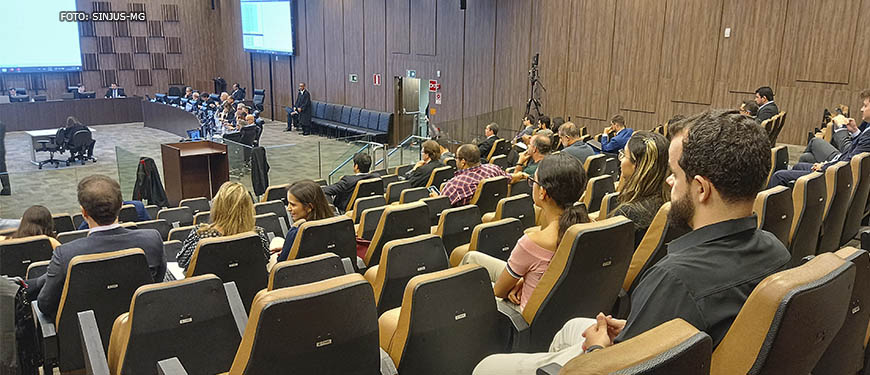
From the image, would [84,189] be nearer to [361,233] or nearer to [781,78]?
[361,233]

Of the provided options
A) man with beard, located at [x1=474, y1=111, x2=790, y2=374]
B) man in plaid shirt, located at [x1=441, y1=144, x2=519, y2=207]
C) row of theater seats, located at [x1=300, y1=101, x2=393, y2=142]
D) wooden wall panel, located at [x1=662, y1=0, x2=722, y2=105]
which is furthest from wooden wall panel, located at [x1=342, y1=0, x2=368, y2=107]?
man with beard, located at [x1=474, y1=111, x2=790, y2=374]

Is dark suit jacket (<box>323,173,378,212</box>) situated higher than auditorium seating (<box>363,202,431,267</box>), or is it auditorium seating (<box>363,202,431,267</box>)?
auditorium seating (<box>363,202,431,267</box>)

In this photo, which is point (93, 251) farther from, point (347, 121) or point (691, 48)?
point (347, 121)

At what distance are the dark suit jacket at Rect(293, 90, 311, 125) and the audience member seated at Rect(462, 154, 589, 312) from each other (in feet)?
49.8

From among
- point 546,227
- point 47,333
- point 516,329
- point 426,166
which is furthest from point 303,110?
point 516,329

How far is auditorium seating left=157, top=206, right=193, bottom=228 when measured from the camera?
5.75 metres

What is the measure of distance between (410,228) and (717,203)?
254cm

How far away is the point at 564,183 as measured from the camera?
2.68 m

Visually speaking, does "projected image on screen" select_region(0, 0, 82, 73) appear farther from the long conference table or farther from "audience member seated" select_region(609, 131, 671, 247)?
"audience member seated" select_region(609, 131, 671, 247)

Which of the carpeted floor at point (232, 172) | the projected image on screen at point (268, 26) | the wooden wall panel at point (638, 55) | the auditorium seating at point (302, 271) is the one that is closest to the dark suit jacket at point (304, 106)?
the projected image on screen at point (268, 26)

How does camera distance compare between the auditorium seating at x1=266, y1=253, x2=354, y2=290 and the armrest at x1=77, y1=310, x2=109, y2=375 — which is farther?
the auditorium seating at x1=266, y1=253, x2=354, y2=290

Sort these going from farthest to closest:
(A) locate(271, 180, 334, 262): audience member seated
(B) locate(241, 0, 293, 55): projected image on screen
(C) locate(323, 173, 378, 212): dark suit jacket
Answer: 1. (B) locate(241, 0, 293, 55): projected image on screen
2. (C) locate(323, 173, 378, 212): dark suit jacket
3. (A) locate(271, 180, 334, 262): audience member seated

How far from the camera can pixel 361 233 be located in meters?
4.18

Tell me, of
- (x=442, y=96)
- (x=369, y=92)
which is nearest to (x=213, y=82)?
(x=369, y=92)
